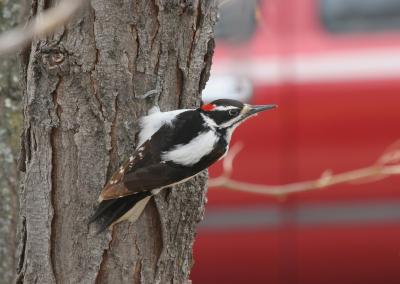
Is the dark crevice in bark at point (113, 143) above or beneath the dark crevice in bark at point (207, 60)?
beneath

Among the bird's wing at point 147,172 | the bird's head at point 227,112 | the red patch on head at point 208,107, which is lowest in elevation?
the bird's wing at point 147,172

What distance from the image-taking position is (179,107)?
2.71 metres

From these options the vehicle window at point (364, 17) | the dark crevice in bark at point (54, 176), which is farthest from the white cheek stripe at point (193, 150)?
the vehicle window at point (364, 17)

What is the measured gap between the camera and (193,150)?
8.91 feet

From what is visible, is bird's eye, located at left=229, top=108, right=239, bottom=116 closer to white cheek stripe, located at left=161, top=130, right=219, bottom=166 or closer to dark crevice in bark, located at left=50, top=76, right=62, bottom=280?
white cheek stripe, located at left=161, top=130, right=219, bottom=166

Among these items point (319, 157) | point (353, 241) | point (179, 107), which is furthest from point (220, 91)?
point (179, 107)

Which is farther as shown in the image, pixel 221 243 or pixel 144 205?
pixel 221 243

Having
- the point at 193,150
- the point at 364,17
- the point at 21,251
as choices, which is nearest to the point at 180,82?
the point at 193,150

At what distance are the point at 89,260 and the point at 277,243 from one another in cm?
250

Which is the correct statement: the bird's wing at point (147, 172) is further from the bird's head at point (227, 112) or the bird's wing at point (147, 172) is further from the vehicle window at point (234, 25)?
the vehicle window at point (234, 25)

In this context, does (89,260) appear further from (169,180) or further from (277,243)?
(277,243)

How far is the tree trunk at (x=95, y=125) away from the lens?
2523mm

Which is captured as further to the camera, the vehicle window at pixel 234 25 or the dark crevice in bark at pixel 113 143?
the vehicle window at pixel 234 25

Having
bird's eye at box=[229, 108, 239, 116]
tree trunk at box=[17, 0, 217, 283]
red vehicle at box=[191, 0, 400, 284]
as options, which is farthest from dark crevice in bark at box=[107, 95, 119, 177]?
red vehicle at box=[191, 0, 400, 284]
